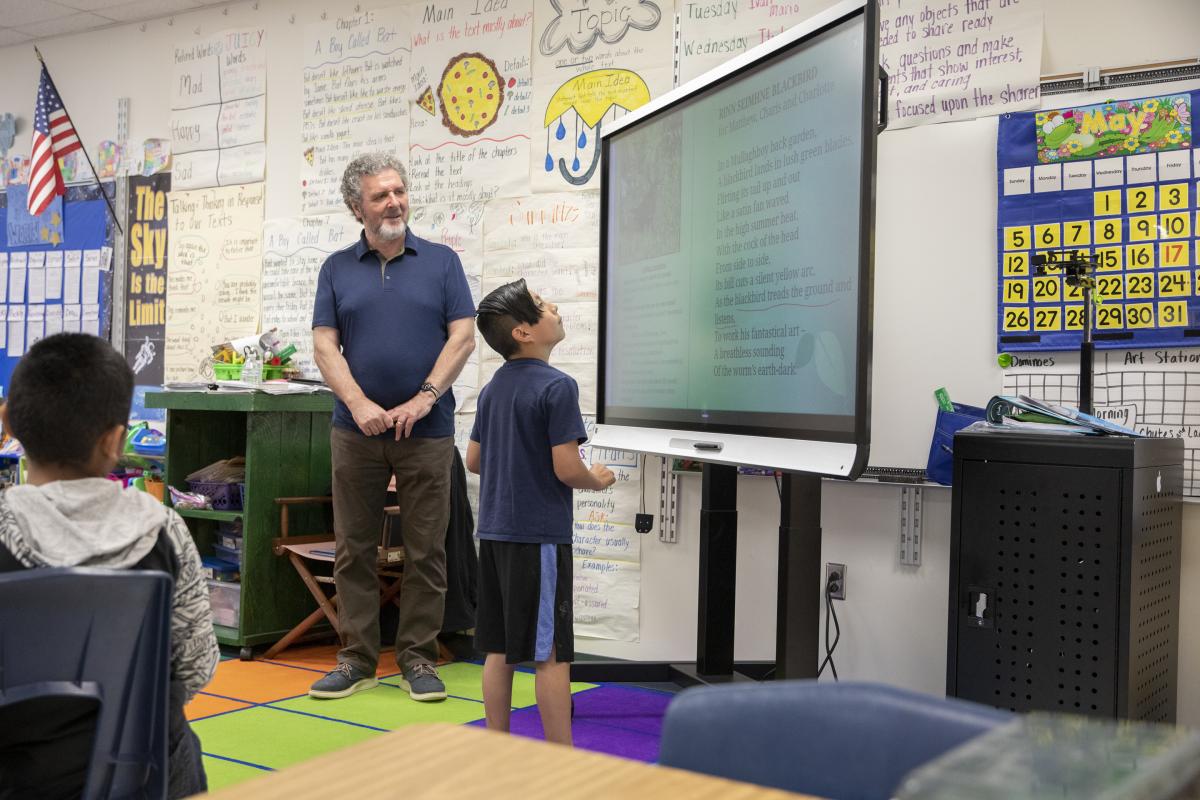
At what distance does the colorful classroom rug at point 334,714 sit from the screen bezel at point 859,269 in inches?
33.9

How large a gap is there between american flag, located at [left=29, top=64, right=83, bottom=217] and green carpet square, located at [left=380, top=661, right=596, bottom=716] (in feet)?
11.2

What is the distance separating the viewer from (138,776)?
4.76 feet

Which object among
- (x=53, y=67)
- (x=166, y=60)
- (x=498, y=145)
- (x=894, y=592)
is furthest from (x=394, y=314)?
(x=53, y=67)

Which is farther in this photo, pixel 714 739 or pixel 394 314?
pixel 394 314

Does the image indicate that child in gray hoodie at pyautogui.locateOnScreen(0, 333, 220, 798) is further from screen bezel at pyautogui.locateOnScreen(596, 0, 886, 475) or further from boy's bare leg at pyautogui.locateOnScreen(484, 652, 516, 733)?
screen bezel at pyautogui.locateOnScreen(596, 0, 886, 475)

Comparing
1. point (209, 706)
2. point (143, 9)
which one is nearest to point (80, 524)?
point (209, 706)

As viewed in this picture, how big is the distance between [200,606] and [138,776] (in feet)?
0.83

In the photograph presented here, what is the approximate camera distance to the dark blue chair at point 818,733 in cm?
92

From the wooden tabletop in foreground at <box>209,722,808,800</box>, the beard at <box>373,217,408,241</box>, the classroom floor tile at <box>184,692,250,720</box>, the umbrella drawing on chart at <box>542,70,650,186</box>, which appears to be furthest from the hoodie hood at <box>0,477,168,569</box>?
the umbrella drawing on chart at <box>542,70,650,186</box>

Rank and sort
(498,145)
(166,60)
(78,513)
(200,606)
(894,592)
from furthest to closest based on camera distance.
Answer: (166,60) → (498,145) → (894,592) → (200,606) → (78,513)

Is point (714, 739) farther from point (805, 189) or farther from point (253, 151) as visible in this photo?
point (253, 151)

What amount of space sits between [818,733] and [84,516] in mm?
1053

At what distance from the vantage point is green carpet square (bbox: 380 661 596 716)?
11.9 ft

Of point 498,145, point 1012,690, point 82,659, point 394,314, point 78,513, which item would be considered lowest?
point 1012,690
